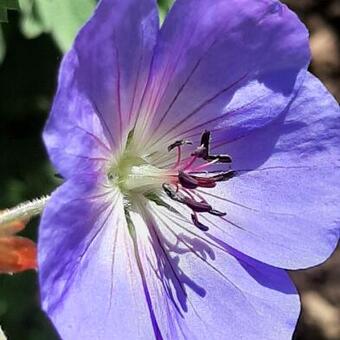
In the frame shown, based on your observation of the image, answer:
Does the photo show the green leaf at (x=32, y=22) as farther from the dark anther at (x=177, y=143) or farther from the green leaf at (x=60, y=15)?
the dark anther at (x=177, y=143)

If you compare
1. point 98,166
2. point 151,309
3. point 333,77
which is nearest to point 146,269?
point 151,309

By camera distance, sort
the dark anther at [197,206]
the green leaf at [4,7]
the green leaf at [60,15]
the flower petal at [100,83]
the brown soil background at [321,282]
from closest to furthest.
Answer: the flower petal at [100,83]
the dark anther at [197,206]
the green leaf at [4,7]
the green leaf at [60,15]
the brown soil background at [321,282]

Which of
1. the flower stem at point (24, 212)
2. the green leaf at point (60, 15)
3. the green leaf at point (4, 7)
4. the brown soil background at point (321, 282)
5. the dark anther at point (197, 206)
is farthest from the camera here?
the brown soil background at point (321, 282)

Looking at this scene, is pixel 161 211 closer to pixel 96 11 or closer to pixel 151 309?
pixel 151 309

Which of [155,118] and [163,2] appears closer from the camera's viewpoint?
[155,118]

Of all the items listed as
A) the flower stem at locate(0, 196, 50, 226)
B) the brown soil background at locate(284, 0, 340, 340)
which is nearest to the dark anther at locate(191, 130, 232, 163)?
the flower stem at locate(0, 196, 50, 226)

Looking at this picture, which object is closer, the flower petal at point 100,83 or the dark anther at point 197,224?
the flower petal at point 100,83

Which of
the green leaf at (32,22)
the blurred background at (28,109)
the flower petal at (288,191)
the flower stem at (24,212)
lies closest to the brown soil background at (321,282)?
the blurred background at (28,109)
